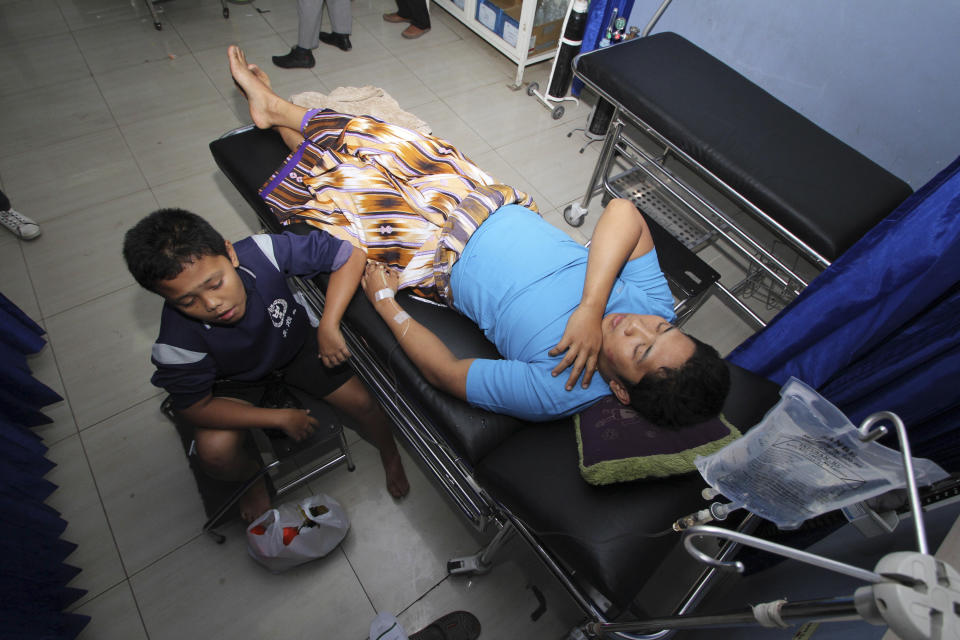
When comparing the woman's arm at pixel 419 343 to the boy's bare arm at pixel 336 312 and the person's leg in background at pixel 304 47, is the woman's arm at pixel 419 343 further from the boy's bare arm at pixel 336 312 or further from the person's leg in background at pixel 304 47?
the person's leg in background at pixel 304 47

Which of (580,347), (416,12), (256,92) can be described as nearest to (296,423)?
(580,347)

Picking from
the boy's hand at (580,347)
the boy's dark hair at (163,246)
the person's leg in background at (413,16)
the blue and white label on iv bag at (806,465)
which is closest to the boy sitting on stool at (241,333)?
the boy's dark hair at (163,246)

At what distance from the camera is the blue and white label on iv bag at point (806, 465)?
594 mm

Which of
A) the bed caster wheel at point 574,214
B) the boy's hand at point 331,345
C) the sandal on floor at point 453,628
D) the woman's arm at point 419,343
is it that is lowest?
the sandal on floor at point 453,628

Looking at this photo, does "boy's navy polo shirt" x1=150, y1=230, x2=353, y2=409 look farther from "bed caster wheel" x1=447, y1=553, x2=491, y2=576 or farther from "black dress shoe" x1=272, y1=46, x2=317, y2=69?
"black dress shoe" x1=272, y1=46, x2=317, y2=69

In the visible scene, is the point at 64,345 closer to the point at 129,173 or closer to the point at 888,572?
the point at 129,173

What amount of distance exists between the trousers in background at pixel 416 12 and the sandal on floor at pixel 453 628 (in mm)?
3587

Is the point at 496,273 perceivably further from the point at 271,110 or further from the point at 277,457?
the point at 271,110

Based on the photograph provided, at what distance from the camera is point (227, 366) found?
128cm

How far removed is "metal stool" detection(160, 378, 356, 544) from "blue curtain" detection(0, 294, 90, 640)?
0.36 metres

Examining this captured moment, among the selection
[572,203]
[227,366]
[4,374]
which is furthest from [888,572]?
[572,203]

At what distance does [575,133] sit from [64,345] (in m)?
2.76

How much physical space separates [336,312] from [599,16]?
2.27 meters

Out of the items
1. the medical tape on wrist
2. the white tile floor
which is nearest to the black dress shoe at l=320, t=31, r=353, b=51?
the white tile floor
